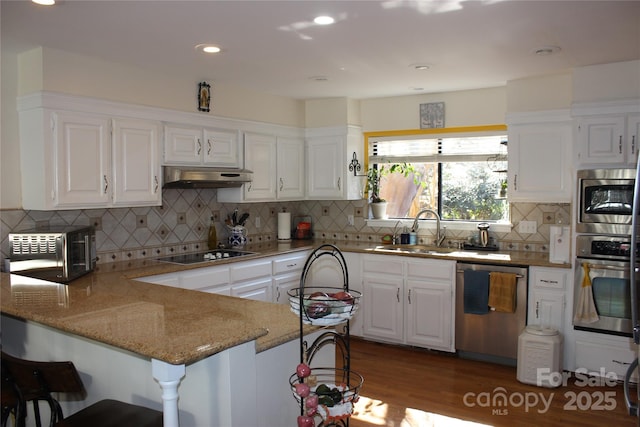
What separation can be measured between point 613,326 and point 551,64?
77.7 inches

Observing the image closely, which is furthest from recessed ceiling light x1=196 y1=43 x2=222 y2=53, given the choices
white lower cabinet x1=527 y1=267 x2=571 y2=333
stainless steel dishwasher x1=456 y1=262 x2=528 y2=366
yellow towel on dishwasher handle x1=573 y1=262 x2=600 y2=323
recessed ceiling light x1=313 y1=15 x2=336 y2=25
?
yellow towel on dishwasher handle x1=573 y1=262 x2=600 y2=323

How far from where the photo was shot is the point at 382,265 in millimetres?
4844

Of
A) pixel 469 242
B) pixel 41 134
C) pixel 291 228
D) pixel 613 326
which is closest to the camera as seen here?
pixel 41 134

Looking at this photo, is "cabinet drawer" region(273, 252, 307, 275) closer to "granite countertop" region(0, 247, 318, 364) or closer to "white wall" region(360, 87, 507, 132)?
"white wall" region(360, 87, 507, 132)

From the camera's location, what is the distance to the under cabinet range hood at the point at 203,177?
416cm

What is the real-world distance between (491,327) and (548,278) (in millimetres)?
626

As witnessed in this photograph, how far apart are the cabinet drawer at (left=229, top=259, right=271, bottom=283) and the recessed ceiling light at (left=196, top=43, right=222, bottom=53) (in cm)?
176

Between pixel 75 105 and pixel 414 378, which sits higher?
A: pixel 75 105

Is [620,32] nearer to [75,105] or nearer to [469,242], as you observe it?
[469,242]

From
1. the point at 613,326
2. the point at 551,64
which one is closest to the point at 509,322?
the point at 613,326

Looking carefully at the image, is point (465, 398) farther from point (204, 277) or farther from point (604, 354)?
point (204, 277)

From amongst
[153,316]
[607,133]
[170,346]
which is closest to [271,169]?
[607,133]

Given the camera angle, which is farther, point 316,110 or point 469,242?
point 316,110

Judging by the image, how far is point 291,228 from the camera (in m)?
5.93
